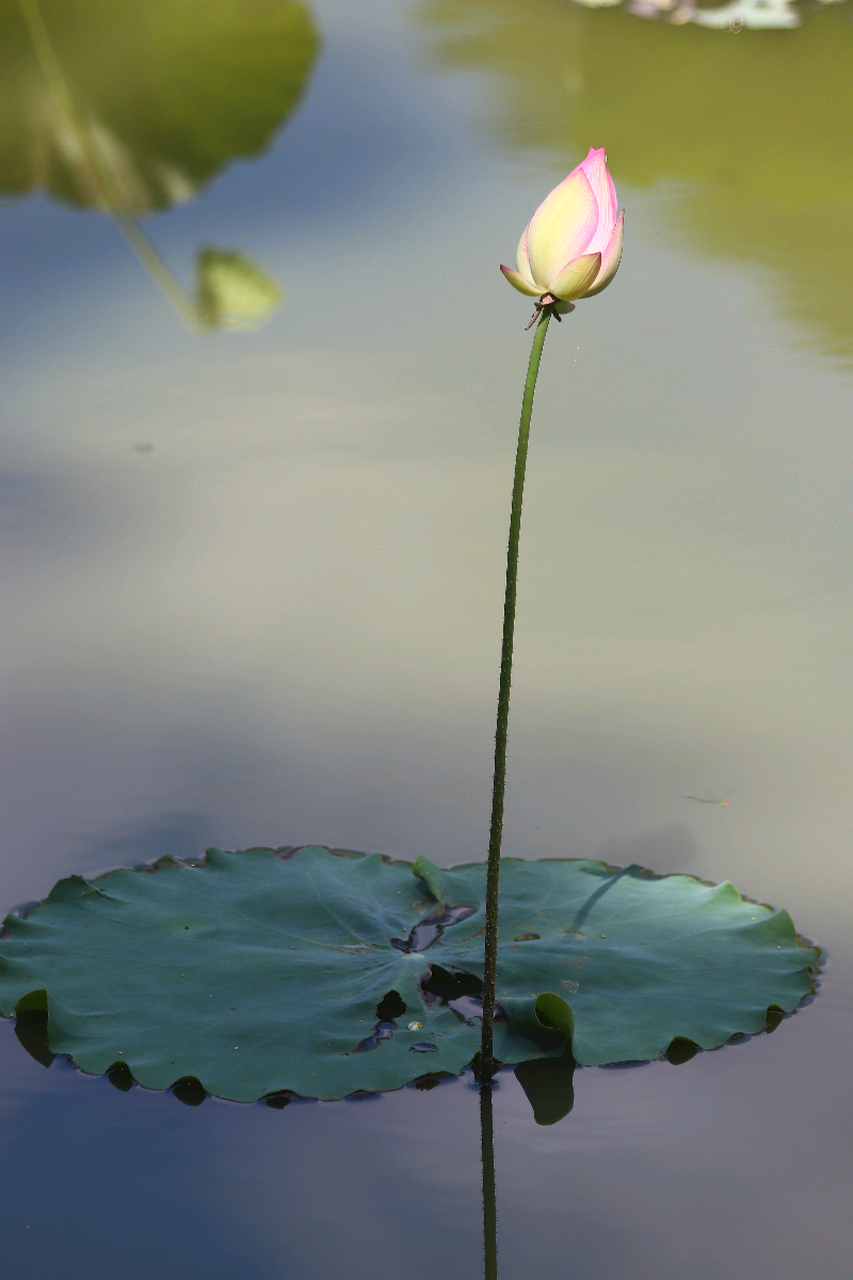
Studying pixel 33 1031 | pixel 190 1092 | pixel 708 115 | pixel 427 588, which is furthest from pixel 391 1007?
pixel 708 115

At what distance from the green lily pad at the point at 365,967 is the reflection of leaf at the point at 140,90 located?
2.27 meters

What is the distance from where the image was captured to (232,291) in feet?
8.66

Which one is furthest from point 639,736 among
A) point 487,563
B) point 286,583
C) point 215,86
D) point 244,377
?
point 215,86

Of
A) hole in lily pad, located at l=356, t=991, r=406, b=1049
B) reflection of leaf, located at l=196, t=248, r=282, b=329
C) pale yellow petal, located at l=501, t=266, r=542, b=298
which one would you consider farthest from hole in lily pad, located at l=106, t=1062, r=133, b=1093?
reflection of leaf, located at l=196, t=248, r=282, b=329

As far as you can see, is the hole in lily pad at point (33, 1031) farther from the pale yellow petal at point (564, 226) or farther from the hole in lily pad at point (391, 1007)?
the pale yellow petal at point (564, 226)

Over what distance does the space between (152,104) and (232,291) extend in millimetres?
Result: 1107

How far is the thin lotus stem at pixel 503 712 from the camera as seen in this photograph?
2.55 feet

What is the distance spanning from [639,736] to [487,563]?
1.41 feet

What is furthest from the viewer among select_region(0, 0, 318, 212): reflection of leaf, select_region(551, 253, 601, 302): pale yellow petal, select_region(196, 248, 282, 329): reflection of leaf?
select_region(0, 0, 318, 212): reflection of leaf

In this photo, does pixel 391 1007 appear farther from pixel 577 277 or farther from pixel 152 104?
pixel 152 104

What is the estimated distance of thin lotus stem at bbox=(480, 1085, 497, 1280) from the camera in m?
0.78

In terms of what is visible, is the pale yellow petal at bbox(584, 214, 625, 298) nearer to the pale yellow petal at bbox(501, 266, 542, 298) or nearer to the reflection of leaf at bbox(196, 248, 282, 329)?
the pale yellow petal at bbox(501, 266, 542, 298)

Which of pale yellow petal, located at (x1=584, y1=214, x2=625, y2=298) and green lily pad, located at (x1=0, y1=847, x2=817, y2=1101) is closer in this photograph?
pale yellow petal, located at (x1=584, y1=214, x2=625, y2=298)

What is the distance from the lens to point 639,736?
4.41ft
